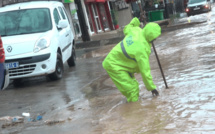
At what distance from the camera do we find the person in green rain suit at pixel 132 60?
594cm

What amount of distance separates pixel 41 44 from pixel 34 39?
0.21 meters

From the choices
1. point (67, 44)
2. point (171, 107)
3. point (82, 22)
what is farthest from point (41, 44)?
point (82, 22)

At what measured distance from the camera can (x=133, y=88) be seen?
614 centimetres

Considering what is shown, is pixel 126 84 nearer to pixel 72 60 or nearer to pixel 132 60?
pixel 132 60

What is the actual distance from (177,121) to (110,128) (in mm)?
775

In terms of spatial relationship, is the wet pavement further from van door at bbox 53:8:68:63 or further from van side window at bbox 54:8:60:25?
van side window at bbox 54:8:60:25

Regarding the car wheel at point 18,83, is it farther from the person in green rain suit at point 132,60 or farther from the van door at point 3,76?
the person in green rain suit at point 132,60

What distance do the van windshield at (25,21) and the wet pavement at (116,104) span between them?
1274 mm

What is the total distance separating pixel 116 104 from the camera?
20.7ft

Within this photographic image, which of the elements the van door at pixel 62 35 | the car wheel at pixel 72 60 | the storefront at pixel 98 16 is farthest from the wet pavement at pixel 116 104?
the storefront at pixel 98 16

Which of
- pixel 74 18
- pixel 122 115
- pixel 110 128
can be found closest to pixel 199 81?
pixel 122 115

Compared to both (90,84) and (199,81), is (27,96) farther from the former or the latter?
(199,81)

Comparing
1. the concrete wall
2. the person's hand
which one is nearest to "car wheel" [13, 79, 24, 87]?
the person's hand

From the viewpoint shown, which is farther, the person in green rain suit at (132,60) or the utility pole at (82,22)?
the utility pole at (82,22)
